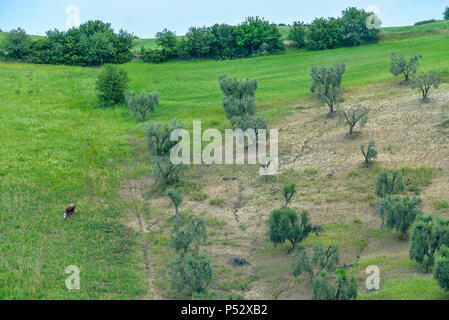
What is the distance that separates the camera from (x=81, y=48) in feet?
247

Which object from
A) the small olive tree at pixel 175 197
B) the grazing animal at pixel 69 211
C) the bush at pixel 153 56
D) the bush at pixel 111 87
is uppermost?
the bush at pixel 153 56

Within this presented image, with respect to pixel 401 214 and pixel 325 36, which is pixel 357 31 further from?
pixel 401 214

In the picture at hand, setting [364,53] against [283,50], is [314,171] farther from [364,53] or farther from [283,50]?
[283,50]

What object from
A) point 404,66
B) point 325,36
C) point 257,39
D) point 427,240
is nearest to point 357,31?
point 325,36

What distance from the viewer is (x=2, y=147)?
129 ft

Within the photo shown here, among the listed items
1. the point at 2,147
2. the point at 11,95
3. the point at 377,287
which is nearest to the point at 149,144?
the point at 2,147

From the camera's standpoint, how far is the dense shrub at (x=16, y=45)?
75.6m

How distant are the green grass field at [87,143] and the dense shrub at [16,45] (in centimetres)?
549

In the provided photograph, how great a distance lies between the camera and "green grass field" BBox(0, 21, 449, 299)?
23.3 meters

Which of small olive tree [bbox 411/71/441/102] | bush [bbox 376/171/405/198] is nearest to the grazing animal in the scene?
bush [bbox 376/171/405/198]

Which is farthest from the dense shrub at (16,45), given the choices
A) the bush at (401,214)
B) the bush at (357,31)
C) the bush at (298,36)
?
the bush at (401,214)

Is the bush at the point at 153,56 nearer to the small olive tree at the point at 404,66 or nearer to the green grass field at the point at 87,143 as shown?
the green grass field at the point at 87,143

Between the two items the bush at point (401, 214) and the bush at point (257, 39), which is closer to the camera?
the bush at point (401, 214)

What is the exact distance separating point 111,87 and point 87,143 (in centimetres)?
1344
